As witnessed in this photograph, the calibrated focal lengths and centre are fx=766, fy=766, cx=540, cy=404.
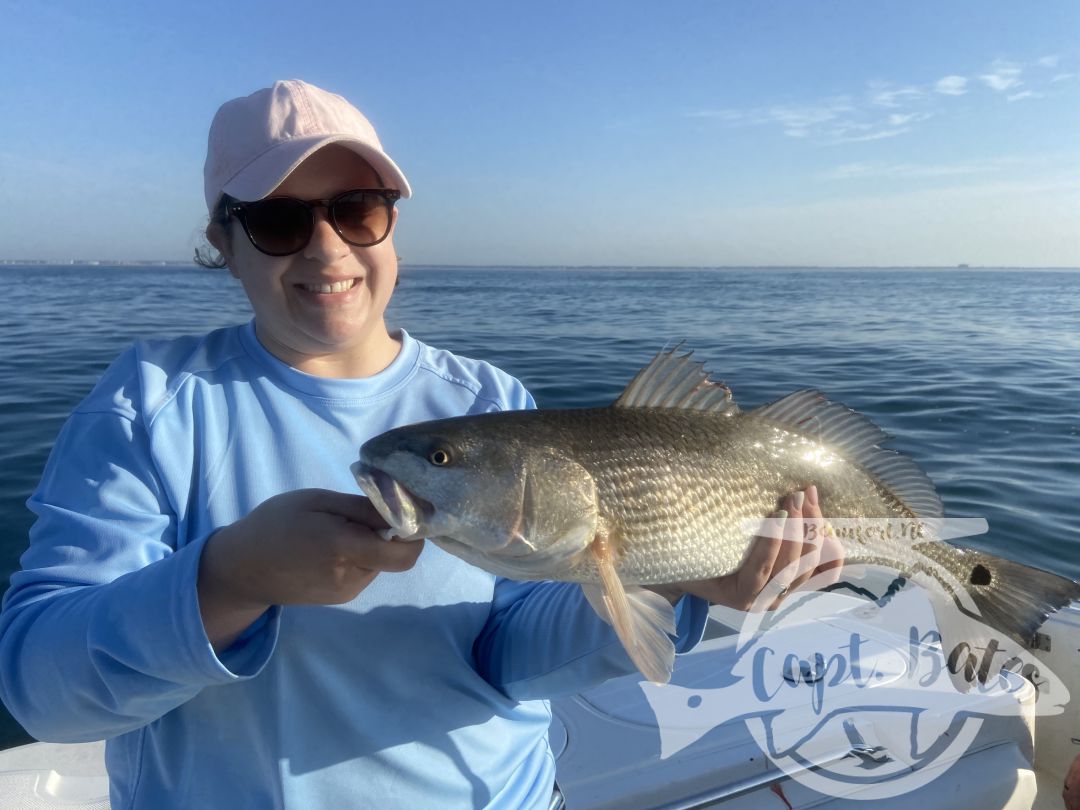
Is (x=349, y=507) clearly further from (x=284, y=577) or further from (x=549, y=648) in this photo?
(x=549, y=648)

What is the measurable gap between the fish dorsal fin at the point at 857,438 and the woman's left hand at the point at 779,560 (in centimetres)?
30

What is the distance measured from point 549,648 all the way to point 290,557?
899 millimetres

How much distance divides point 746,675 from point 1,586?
525 cm

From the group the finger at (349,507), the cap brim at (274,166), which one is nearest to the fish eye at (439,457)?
the finger at (349,507)

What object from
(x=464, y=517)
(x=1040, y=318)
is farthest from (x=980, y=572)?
(x=1040, y=318)

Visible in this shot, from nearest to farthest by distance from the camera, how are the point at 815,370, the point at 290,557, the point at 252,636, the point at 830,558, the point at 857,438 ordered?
the point at 290,557 < the point at 252,636 < the point at 830,558 < the point at 857,438 < the point at 815,370

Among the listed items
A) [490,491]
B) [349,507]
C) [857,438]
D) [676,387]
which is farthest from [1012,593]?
[349,507]

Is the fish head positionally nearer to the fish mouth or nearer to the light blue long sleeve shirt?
the fish mouth

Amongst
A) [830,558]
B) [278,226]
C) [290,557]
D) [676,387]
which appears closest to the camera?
[290,557]

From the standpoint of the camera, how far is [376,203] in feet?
7.02

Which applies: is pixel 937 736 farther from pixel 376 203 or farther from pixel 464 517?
pixel 376 203

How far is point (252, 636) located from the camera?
1.60 meters

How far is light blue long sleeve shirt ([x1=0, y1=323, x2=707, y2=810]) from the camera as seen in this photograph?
4.92ft

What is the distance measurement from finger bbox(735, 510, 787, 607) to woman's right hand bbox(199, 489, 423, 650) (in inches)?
43.1
